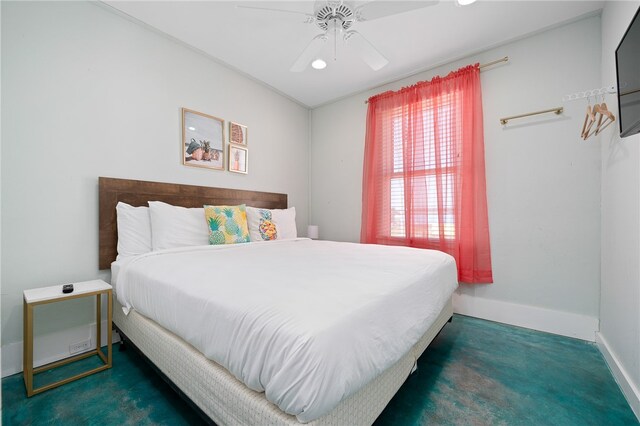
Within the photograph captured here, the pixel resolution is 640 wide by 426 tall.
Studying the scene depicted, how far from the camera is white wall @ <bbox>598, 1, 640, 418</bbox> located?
143 centimetres

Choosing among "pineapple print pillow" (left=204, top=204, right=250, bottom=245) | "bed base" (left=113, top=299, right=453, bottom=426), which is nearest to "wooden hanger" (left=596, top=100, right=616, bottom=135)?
"bed base" (left=113, top=299, right=453, bottom=426)

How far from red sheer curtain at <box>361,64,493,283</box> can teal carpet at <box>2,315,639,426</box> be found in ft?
3.23

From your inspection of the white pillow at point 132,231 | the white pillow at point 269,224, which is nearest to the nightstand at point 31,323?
the white pillow at point 132,231

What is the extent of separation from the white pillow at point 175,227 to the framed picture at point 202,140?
0.59 metres

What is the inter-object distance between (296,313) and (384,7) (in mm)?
1868

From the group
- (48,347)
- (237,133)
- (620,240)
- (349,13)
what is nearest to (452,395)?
(620,240)

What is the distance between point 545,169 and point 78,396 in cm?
387

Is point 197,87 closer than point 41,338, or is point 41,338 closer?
point 41,338

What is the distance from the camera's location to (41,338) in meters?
1.78

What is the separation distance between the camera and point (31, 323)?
1.44 meters

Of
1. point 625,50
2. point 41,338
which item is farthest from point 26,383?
point 625,50

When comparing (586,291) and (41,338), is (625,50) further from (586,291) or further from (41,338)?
(41,338)

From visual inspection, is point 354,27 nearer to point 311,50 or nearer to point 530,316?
point 311,50

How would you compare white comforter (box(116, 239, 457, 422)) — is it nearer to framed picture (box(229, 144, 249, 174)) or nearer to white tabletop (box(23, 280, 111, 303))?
white tabletop (box(23, 280, 111, 303))
